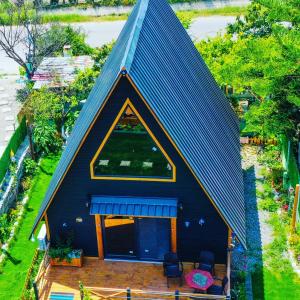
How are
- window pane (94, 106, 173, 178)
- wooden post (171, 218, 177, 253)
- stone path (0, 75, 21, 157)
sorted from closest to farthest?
window pane (94, 106, 173, 178) → wooden post (171, 218, 177, 253) → stone path (0, 75, 21, 157)

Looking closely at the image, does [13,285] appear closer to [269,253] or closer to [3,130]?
[269,253]

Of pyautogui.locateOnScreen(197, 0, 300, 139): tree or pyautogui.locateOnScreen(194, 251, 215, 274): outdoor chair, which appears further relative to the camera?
pyautogui.locateOnScreen(197, 0, 300, 139): tree

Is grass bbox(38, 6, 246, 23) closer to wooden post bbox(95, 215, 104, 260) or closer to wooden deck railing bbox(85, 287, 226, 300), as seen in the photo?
wooden post bbox(95, 215, 104, 260)

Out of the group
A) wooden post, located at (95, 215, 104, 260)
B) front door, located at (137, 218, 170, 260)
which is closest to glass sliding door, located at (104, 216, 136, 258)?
wooden post, located at (95, 215, 104, 260)

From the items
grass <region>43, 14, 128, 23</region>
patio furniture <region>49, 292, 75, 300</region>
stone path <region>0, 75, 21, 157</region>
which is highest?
grass <region>43, 14, 128, 23</region>

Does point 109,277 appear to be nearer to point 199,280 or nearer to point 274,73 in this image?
point 199,280

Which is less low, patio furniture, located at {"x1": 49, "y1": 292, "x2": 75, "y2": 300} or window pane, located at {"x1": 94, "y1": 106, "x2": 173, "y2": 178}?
window pane, located at {"x1": 94, "y1": 106, "x2": 173, "y2": 178}

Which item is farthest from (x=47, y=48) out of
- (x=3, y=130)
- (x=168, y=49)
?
(x=168, y=49)
